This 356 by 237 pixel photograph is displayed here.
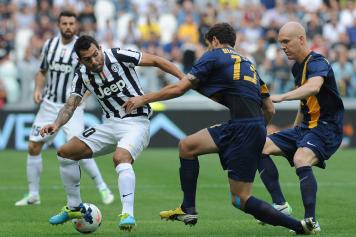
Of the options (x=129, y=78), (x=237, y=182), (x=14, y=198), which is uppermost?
(x=129, y=78)

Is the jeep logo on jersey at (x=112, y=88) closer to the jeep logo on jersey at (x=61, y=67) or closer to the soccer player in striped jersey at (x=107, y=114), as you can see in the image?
the soccer player in striped jersey at (x=107, y=114)

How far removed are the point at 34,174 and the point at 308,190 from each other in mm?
4742

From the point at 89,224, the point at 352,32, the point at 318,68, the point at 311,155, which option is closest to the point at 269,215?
the point at 311,155

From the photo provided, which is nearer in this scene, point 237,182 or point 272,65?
point 237,182

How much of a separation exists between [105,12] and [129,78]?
1608 cm

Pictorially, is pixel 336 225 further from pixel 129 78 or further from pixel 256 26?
pixel 256 26

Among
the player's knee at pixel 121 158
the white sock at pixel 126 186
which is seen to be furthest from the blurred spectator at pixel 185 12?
the white sock at pixel 126 186

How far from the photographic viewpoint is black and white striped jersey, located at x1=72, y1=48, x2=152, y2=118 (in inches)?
397

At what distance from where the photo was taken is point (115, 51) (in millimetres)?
10211

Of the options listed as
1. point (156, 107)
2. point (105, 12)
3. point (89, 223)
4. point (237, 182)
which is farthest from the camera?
point (105, 12)

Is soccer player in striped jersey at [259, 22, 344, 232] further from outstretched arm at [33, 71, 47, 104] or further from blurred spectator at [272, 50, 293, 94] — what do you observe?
blurred spectator at [272, 50, 293, 94]

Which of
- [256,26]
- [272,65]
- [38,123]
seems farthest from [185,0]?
→ [38,123]

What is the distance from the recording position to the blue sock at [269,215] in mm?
9023

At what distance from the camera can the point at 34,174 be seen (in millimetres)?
12914
